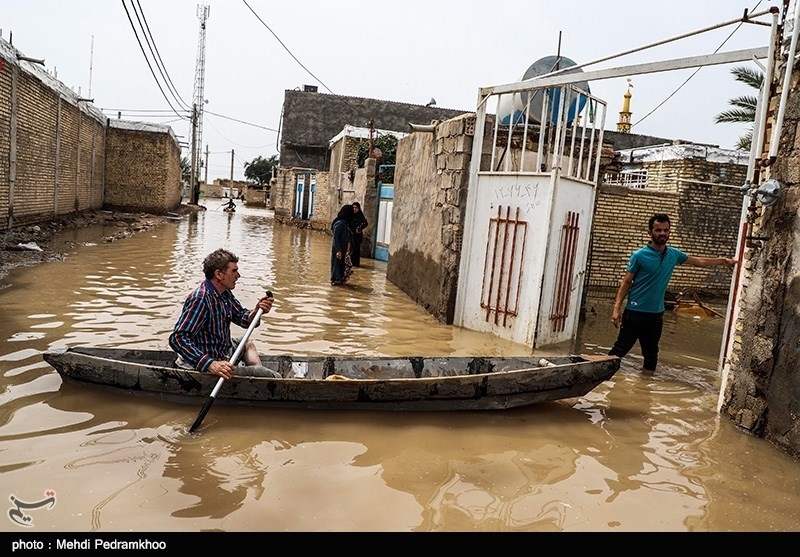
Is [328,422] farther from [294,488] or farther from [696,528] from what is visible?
[696,528]

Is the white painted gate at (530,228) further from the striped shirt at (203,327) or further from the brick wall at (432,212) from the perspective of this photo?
the striped shirt at (203,327)

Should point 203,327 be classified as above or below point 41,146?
below

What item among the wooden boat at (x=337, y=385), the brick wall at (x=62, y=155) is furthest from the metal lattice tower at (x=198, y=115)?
the wooden boat at (x=337, y=385)

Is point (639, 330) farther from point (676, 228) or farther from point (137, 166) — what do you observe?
point (137, 166)

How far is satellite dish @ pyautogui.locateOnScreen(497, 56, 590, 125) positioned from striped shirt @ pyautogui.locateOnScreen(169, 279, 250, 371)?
473cm

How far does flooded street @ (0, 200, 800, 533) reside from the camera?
357 centimetres

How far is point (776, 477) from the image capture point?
441 cm

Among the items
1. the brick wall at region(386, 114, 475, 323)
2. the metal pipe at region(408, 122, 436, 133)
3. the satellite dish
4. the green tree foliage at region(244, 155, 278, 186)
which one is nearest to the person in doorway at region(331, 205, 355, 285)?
the brick wall at region(386, 114, 475, 323)

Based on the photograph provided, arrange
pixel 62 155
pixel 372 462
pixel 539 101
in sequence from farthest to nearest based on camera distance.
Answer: pixel 62 155
pixel 539 101
pixel 372 462

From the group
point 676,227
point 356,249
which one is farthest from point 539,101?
point 676,227

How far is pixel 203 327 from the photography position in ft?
16.1

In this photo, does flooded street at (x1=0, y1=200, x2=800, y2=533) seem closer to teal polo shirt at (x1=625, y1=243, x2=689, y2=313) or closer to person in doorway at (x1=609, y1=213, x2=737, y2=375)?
person in doorway at (x1=609, y1=213, x2=737, y2=375)

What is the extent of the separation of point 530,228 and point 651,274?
1.74m

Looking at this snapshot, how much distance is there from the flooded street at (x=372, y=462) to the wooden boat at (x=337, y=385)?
120mm
